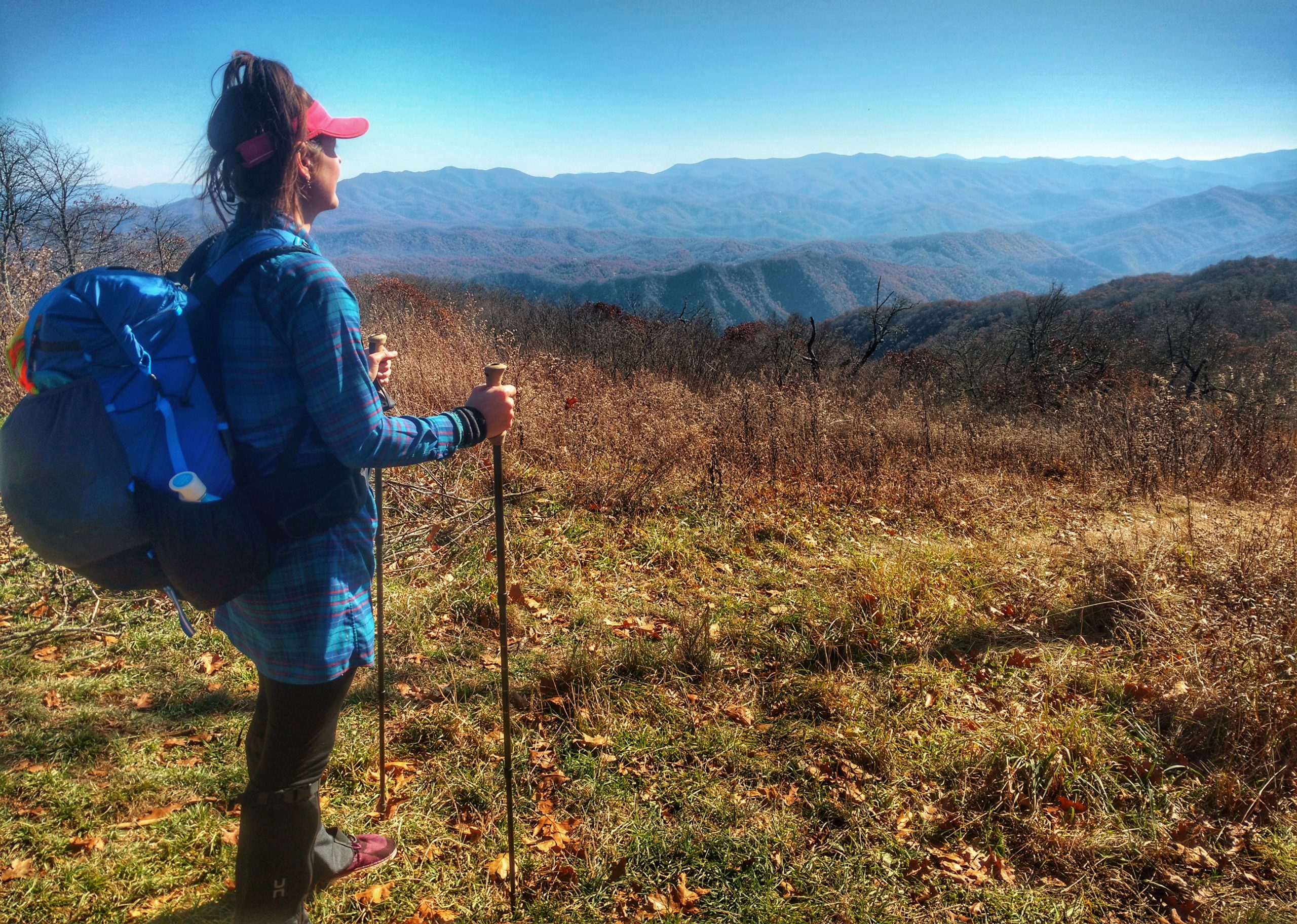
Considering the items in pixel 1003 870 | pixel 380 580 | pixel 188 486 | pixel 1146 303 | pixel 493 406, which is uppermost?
pixel 1146 303

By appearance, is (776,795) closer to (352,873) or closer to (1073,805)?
(1073,805)

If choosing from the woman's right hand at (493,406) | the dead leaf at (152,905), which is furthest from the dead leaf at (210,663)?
the woman's right hand at (493,406)

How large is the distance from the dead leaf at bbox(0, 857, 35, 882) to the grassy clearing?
10 mm

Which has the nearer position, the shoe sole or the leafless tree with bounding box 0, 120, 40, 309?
the shoe sole

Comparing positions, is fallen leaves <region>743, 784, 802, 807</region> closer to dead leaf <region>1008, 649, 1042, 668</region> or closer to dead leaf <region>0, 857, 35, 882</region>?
dead leaf <region>1008, 649, 1042, 668</region>

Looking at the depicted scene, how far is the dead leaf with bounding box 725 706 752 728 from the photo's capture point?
3055 mm

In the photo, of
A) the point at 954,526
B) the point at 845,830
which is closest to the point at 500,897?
the point at 845,830

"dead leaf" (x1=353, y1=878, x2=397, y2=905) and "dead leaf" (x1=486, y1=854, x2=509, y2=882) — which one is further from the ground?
"dead leaf" (x1=353, y1=878, x2=397, y2=905)

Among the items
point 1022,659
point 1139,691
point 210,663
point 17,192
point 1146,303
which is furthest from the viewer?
point 1146,303

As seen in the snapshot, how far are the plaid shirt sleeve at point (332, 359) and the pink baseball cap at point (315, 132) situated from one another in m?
0.23

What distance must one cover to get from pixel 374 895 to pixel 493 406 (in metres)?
1.63

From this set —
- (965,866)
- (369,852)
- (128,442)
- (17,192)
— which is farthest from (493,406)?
(17,192)

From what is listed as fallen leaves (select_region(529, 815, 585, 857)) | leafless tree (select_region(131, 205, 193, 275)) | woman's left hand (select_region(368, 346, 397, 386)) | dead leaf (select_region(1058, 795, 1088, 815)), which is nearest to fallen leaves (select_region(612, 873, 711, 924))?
fallen leaves (select_region(529, 815, 585, 857))

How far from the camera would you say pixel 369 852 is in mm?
2158
